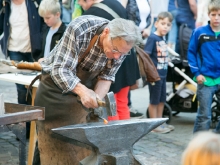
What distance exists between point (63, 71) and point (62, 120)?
0.48m

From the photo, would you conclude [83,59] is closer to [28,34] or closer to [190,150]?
[190,150]

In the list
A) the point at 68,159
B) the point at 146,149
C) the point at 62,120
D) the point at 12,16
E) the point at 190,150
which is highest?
the point at 12,16

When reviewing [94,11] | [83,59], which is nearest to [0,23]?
[94,11]

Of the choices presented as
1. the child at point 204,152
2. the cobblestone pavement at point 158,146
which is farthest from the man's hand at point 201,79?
the child at point 204,152

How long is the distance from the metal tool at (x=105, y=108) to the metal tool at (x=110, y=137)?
0.30 ft

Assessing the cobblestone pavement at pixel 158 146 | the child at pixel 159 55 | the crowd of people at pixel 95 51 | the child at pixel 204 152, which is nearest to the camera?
the child at pixel 204 152

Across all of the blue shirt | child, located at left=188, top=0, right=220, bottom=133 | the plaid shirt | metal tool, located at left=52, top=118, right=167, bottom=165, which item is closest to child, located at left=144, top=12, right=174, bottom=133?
the blue shirt

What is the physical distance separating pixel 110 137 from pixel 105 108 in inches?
16.4

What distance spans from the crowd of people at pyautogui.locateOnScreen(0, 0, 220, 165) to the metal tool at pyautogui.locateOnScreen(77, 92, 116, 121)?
0.21 ft

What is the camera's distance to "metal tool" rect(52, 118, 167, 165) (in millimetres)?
3096

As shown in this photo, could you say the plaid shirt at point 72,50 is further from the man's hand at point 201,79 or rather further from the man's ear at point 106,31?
the man's hand at point 201,79

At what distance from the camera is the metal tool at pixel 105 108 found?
325 cm

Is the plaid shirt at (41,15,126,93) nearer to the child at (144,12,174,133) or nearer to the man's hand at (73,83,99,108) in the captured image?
the man's hand at (73,83,99,108)

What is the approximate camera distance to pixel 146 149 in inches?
207
